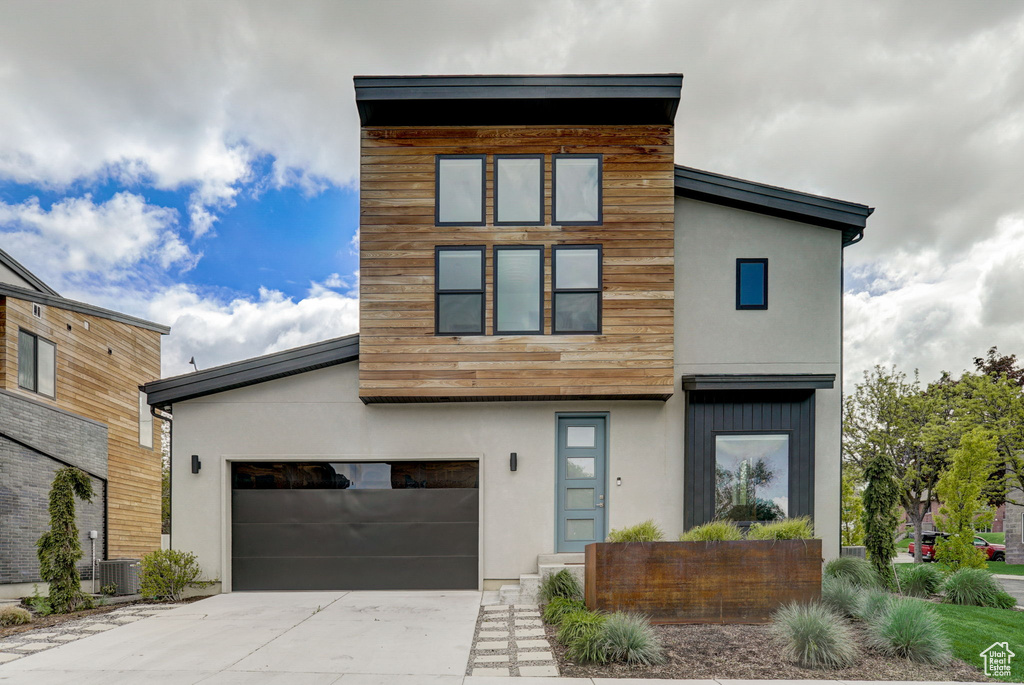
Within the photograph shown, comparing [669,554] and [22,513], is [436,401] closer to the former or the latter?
[669,554]

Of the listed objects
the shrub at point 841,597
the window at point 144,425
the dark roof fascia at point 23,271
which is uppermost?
the dark roof fascia at point 23,271

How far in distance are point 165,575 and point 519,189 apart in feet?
26.1

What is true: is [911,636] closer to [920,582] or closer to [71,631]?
[920,582]

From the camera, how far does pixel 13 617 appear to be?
324 inches

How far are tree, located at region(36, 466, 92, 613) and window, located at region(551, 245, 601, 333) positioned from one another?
7.44m

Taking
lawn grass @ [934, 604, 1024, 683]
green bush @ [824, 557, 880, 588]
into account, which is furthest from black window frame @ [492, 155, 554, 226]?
lawn grass @ [934, 604, 1024, 683]

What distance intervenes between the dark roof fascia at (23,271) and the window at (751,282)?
15.4m

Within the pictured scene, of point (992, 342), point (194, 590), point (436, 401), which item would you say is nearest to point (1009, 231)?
point (992, 342)

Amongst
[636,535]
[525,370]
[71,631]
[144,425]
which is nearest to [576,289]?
[525,370]

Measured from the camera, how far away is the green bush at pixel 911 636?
20.8 ft

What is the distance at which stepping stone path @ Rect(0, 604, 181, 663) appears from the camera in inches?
273

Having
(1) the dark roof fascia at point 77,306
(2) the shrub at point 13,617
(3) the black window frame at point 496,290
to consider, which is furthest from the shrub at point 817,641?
(1) the dark roof fascia at point 77,306

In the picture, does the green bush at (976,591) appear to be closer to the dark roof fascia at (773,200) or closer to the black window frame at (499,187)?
the dark roof fascia at (773,200)

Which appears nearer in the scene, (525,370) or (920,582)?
(920,582)
